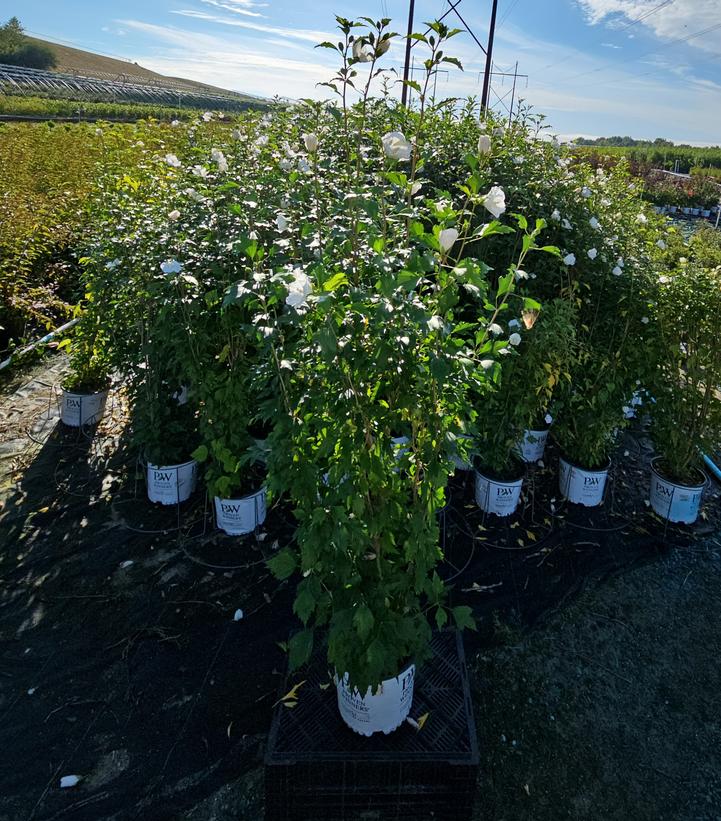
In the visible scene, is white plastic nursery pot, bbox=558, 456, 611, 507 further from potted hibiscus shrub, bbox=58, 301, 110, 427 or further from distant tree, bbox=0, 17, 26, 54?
distant tree, bbox=0, 17, 26, 54

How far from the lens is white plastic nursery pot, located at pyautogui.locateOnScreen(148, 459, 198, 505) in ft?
9.70

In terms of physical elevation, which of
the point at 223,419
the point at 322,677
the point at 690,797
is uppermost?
the point at 223,419

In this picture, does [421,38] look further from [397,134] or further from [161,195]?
[161,195]

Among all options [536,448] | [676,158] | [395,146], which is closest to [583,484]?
[536,448]

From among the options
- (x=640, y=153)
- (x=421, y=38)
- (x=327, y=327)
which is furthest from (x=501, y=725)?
(x=640, y=153)

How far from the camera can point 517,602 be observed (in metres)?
2.60

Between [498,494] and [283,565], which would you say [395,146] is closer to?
[283,565]

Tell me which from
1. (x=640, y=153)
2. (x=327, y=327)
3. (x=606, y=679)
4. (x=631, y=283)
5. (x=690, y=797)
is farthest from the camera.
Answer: (x=640, y=153)

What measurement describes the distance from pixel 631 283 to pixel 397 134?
82.3 inches

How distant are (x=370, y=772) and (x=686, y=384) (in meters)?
2.63

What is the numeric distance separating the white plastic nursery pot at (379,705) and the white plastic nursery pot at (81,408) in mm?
2648

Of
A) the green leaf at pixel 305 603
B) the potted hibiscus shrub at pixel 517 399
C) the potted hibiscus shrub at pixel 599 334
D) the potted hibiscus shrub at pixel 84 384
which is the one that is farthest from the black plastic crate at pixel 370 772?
the potted hibiscus shrub at pixel 84 384

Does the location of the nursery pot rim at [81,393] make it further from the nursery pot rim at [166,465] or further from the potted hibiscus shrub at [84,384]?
the nursery pot rim at [166,465]

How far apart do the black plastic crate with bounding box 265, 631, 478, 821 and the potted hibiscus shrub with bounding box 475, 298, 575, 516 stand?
135 centimetres
